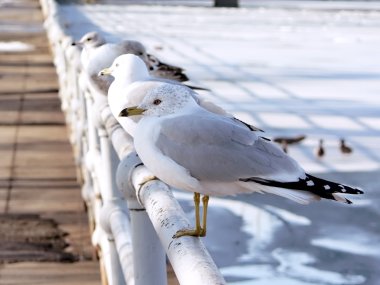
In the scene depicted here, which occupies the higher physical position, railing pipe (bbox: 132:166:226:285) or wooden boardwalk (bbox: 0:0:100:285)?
railing pipe (bbox: 132:166:226:285)

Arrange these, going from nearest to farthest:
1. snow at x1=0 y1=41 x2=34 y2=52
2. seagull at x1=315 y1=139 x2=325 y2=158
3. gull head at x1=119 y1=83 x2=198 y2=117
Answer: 1. gull head at x1=119 y1=83 x2=198 y2=117
2. seagull at x1=315 y1=139 x2=325 y2=158
3. snow at x1=0 y1=41 x2=34 y2=52

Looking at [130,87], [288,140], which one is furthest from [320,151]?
[130,87]

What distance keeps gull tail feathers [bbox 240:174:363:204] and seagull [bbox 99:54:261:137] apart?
788 millimetres

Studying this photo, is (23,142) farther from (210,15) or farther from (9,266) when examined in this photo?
(210,15)

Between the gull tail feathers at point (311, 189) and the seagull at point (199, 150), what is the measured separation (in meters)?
0.08

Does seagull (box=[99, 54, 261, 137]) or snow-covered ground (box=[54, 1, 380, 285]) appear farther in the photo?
snow-covered ground (box=[54, 1, 380, 285])

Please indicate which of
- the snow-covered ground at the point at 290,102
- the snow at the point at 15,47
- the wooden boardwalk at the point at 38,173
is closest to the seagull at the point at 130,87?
the snow-covered ground at the point at 290,102

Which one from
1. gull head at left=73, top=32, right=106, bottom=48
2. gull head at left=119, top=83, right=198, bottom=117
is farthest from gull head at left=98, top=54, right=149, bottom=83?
gull head at left=73, top=32, right=106, bottom=48

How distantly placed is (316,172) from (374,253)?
2.12m

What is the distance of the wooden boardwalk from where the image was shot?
6461mm

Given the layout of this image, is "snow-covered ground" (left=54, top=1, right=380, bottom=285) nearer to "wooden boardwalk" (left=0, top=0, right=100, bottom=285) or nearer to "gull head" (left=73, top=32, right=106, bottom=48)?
"wooden boardwalk" (left=0, top=0, right=100, bottom=285)

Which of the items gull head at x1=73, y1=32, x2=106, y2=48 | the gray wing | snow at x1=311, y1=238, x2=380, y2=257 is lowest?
snow at x1=311, y1=238, x2=380, y2=257

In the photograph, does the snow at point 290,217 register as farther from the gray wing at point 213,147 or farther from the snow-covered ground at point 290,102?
the gray wing at point 213,147

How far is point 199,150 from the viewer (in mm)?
3010
